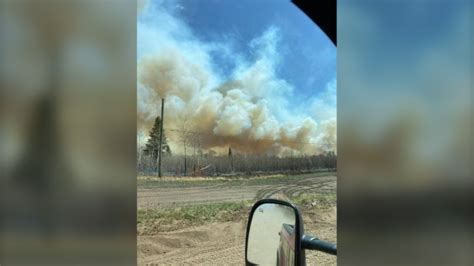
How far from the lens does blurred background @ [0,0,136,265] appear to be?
0.37 metres

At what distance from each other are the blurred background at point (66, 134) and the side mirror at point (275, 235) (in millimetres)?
539

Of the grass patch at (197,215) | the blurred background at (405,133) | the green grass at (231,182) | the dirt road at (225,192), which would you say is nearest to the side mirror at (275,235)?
the blurred background at (405,133)

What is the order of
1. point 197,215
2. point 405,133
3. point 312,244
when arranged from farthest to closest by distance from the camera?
point 197,215 < point 312,244 < point 405,133

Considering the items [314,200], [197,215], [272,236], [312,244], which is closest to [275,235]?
[272,236]

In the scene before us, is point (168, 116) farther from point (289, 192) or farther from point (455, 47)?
point (455, 47)

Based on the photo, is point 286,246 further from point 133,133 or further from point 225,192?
point 225,192

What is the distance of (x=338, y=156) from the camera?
41cm

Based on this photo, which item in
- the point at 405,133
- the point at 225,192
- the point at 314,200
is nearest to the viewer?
the point at 405,133

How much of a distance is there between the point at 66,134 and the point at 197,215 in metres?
3.62

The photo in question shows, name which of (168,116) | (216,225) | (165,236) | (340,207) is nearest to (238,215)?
(216,225)

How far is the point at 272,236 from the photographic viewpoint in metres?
1.01

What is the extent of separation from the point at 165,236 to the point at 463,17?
357 centimetres

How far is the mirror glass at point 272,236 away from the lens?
0.91 metres

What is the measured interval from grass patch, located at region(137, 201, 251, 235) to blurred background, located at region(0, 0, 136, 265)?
319 centimetres
